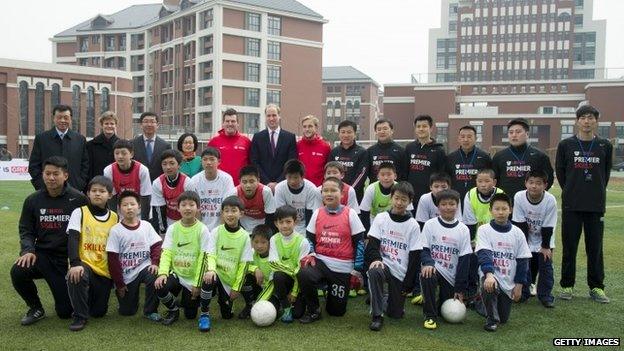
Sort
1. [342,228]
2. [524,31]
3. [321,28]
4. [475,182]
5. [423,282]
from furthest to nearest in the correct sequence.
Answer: [524,31] → [321,28] → [475,182] → [342,228] → [423,282]

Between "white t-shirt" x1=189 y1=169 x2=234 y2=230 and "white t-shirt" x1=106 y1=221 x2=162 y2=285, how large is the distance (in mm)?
981

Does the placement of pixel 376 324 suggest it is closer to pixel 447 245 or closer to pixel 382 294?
pixel 382 294

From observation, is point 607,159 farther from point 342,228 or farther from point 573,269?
point 342,228

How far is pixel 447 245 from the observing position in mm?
5375

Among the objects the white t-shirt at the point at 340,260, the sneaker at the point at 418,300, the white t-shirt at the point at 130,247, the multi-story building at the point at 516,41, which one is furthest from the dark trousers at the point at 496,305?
the multi-story building at the point at 516,41

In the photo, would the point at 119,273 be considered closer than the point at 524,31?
Yes

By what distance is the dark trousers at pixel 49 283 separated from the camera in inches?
199

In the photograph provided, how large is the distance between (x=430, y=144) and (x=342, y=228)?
1.90 meters

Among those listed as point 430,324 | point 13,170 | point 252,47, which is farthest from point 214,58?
point 430,324

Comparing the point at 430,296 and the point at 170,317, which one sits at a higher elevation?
the point at 430,296

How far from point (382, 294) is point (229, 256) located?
1.54 m

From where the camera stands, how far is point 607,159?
5953 mm

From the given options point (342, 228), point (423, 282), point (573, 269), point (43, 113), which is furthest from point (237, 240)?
point (43, 113)

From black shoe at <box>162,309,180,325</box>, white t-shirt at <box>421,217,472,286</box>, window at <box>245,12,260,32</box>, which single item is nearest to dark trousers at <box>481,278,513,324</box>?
white t-shirt at <box>421,217,472,286</box>
